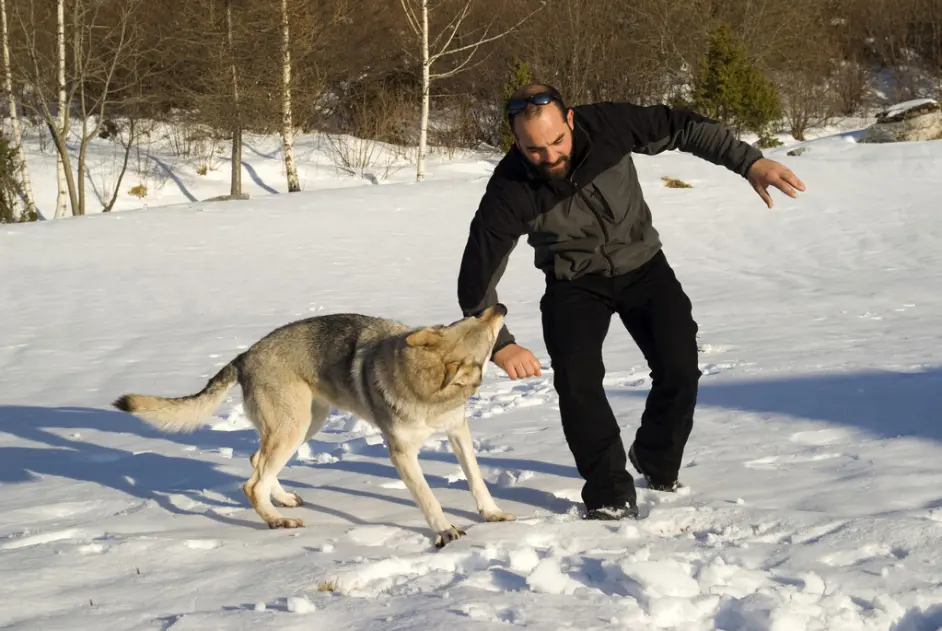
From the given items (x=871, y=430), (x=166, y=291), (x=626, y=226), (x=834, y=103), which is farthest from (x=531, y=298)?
(x=834, y=103)

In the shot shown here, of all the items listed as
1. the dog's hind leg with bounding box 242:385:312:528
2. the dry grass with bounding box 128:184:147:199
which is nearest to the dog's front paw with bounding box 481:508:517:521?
A: the dog's hind leg with bounding box 242:385:312:528

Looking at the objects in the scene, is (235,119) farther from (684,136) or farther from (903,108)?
(684,136)

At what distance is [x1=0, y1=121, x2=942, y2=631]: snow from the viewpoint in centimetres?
330

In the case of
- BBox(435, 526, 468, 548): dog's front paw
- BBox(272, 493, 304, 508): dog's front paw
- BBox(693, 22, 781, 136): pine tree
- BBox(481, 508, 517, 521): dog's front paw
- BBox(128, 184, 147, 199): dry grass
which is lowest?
BBox(272, 493, 304, 508): dog's front paw

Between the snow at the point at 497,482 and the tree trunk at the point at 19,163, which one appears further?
the tree trunk at the point at 19,163

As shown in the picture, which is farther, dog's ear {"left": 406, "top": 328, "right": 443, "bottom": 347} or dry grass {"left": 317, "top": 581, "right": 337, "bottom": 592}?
dog's ear {"left": 406, "top": 328, "right": 443, "bottom": 347}

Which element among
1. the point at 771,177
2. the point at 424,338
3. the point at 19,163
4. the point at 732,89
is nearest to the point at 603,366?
the point at 424,338

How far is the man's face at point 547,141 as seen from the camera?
4.25 meters

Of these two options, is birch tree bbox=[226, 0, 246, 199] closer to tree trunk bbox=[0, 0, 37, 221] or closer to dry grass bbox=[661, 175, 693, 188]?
tree trunk bbox=[0, 0, 37, 221]

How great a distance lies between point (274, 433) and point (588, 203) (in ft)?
6.34

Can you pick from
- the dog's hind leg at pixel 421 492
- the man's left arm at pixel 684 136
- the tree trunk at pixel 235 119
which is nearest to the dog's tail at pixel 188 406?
the dog's hind leg at pixel 421 492

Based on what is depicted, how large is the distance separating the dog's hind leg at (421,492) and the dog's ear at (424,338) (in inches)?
19.5

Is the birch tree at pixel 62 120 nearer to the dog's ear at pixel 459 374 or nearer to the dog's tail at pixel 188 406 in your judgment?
the dog's tail at pixel 188 406

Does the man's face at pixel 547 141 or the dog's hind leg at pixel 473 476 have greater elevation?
the man's face at pixel 547 141
